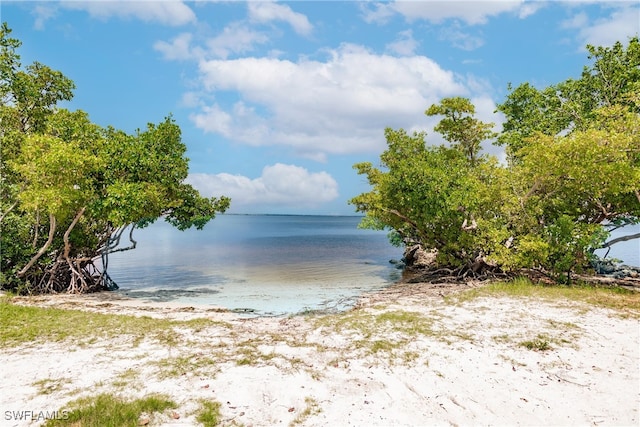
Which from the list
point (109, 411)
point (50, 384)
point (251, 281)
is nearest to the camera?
point (109, 411)

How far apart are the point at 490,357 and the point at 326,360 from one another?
11.6ft

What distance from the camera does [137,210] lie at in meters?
14.9

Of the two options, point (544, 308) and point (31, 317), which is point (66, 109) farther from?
point (544, 308)

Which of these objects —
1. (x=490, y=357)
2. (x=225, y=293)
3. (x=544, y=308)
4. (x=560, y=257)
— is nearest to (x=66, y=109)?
(x=225, y=293)

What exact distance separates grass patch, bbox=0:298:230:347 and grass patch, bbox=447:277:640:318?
975 centimetres

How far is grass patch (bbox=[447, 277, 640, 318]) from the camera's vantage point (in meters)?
12.3

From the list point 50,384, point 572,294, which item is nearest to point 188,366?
A: point 50,384

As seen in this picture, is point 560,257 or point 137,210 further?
point 560,257

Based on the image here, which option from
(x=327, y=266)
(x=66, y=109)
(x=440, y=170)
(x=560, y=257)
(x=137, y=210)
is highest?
(x=66, y=109)

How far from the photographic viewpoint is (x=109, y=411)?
5.61m

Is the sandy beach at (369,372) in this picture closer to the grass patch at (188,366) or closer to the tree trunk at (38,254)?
the grass patch at (188,366)

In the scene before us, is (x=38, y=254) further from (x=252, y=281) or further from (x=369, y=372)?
(x=369, y=372)

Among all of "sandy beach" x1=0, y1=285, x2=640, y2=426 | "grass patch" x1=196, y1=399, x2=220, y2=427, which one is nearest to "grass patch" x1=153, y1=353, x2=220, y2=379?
"sandy beach" x1=0, y1=285, x2=640, y2=426

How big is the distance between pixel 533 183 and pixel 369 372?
14.6m
